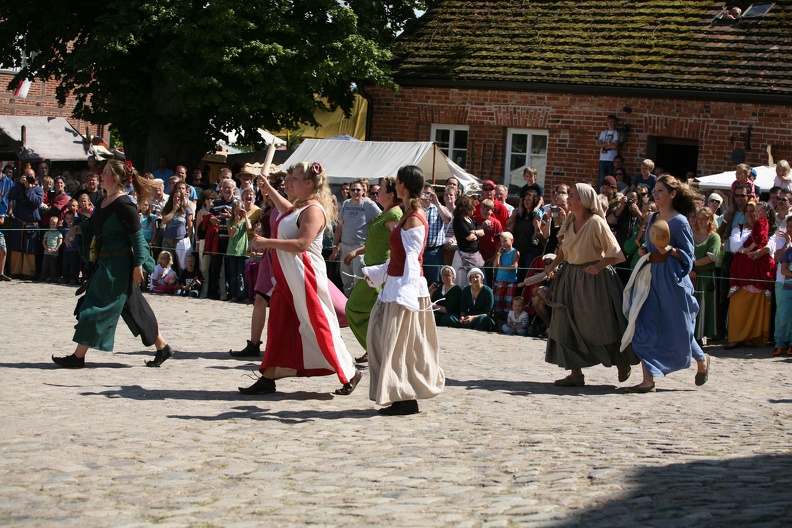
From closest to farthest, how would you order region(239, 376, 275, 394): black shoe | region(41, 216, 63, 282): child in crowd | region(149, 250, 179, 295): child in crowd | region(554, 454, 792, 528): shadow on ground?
region(554, 454, 792, 528): shadow on ground → region(239, 376, 275, 394): black shoe → region(149, 250, 179, 295): child in crowd → region(41, 216, 63, 282): child in crowd

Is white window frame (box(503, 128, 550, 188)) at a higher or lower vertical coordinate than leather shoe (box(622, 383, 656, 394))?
higher

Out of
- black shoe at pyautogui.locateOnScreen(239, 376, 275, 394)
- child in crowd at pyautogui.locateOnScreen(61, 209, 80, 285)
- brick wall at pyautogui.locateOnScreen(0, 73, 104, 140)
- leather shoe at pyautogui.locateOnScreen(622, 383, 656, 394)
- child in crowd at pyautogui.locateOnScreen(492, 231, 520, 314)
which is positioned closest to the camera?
black shoe at pyautogui.locateOnScreen(239, 376, 275, 394)

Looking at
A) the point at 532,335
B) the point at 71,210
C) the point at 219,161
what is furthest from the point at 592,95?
the point at 219,161

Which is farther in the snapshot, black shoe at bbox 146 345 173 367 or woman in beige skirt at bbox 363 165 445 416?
black shoe at bbox 146 345 173 367

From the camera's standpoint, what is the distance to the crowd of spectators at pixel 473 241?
49.0ft

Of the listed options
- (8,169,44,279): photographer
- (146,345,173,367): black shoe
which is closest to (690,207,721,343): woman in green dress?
(146,345,173,367): black shoe

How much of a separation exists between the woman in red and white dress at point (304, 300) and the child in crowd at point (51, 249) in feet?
37.2

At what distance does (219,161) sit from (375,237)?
20481 millimetres

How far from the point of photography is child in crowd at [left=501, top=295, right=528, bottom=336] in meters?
16.0

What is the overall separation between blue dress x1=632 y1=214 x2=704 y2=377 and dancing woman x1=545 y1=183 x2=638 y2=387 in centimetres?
29

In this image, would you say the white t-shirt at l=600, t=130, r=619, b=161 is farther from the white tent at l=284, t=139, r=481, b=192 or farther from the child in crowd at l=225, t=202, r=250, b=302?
the child in crowd at l=225, t=202, r=250, b=302

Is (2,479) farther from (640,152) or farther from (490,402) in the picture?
(640,152)

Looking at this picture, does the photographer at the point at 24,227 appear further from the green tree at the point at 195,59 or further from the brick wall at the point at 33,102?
the brick wall at the point at 33,102

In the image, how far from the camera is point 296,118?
2483cm
